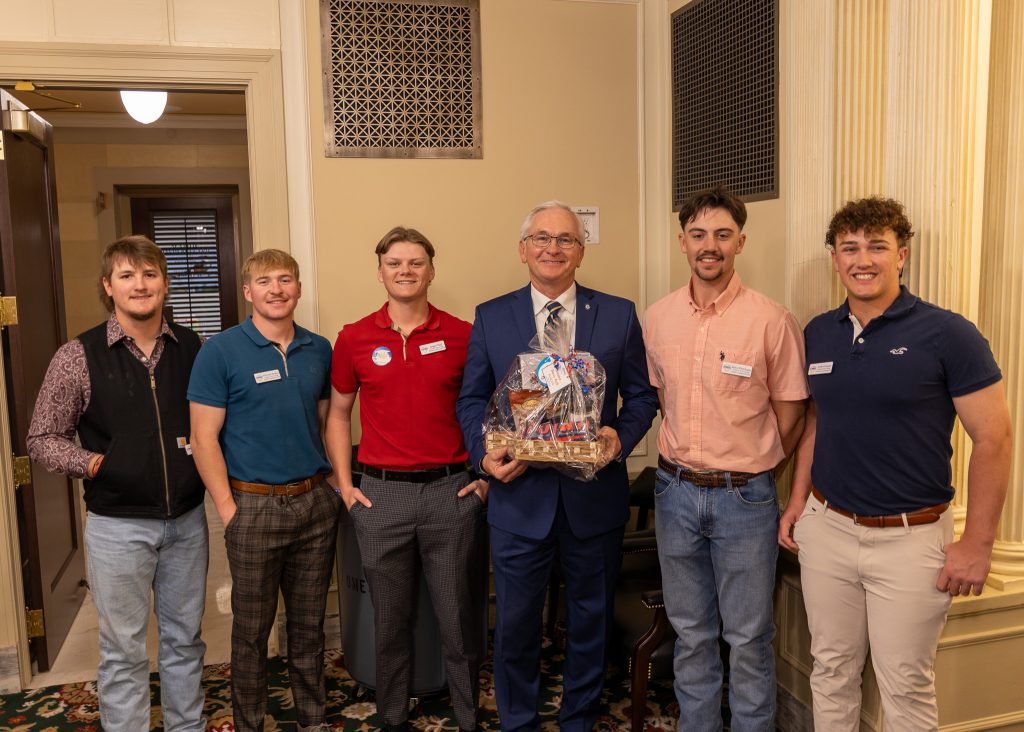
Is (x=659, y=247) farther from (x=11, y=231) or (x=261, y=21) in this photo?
(x=11, y=231)

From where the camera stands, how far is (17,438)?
11.3 feet

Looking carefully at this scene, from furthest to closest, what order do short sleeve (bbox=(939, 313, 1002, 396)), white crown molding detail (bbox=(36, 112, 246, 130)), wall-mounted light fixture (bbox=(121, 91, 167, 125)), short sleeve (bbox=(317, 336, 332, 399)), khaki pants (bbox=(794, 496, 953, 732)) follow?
1. white crown molding detail (bbox=(36, 112, 246, 130))
2. wall-mounted light fixture (bbox=(121, 91, 167, 125))
3. short sleeve (bbox=(317, 336, 332, 399))
4. khaki pants (bbox=(794, 496, 953, 732))
5. short sleeve (bbox=(939, 313, 1002, 396))

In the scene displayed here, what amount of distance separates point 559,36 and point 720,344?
1984 mm

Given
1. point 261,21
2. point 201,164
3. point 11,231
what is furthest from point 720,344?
point 201,164

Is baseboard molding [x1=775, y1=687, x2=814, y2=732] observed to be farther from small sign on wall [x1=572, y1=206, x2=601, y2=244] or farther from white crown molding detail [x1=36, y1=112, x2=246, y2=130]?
white crown molding detail [x1=36, y1=112, x2=246, y2=130]

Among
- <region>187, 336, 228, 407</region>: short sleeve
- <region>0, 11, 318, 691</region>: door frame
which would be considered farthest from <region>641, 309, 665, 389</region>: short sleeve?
<region>0, 11, 318, 691</region>: door frame

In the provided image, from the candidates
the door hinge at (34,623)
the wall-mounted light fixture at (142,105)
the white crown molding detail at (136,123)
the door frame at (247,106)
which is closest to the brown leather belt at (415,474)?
the door frame at (247,106)

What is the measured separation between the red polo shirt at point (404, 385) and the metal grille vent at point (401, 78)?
120 centimetres

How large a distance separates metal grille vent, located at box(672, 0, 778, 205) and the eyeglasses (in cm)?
101

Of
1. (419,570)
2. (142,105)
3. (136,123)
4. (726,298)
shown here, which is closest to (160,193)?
(136,123)

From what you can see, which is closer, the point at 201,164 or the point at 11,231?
the point at 11,231

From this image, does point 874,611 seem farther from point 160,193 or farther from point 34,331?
point 160,193

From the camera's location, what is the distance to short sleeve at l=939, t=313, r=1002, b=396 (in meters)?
2.04

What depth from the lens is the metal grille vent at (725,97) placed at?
3148 mm
